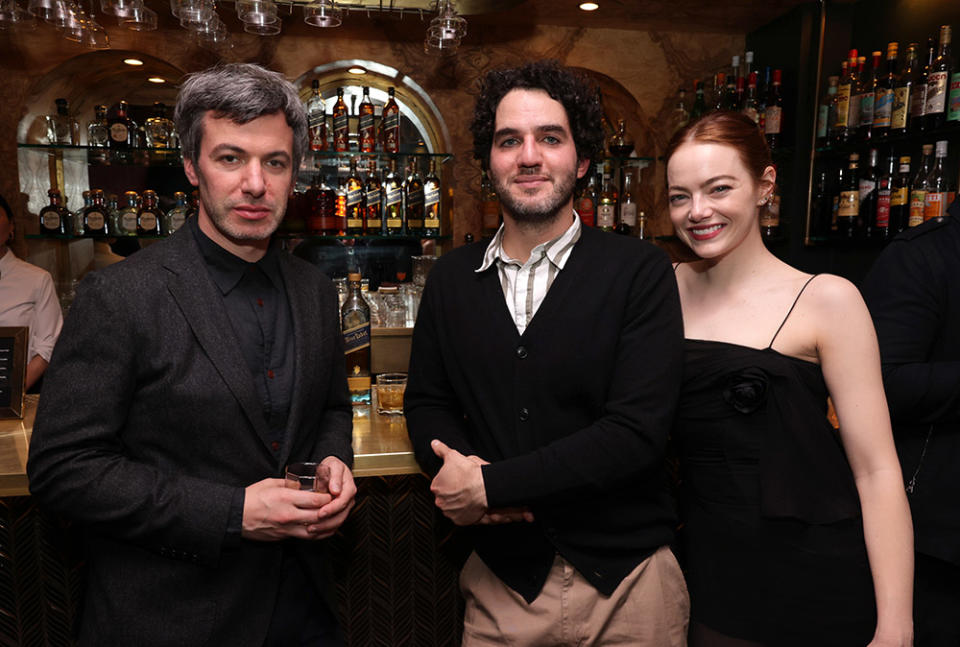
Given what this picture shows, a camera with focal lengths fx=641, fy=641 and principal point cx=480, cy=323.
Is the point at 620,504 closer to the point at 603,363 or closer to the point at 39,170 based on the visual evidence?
the point at 603,363

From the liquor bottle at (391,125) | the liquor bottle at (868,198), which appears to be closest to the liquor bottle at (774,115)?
the liquor bottle at (868,198)

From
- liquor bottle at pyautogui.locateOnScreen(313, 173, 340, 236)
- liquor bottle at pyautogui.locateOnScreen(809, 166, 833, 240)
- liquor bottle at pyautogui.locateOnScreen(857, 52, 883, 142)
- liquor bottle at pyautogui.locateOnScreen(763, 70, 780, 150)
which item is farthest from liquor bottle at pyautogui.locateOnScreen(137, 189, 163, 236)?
liquor bottle at pyautogui.locateOnScreen(857, 52, 883, 142)

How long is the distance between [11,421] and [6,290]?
A: 171 cm

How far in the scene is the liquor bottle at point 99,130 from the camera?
3.64 meters

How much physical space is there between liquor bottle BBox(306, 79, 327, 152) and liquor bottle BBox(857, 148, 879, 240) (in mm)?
2848

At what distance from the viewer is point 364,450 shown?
5.09 ft

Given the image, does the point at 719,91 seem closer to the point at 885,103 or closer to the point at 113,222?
the point at 885,103

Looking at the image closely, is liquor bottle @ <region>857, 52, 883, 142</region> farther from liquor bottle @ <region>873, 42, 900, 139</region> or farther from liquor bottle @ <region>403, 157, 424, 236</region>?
liquor bottle @ <region>403, 157, 424, 236</region>

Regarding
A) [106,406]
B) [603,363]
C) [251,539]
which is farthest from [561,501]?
[106,406]

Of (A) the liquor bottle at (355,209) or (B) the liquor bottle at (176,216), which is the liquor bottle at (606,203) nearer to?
(A) the liquor bottle at (355,209)

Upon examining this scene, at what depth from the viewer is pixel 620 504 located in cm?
127

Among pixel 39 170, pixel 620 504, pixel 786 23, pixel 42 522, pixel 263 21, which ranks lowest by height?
pixel 42 522

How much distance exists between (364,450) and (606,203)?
276cm

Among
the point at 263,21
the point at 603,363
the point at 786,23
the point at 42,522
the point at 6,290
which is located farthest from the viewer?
the point at 786,23
